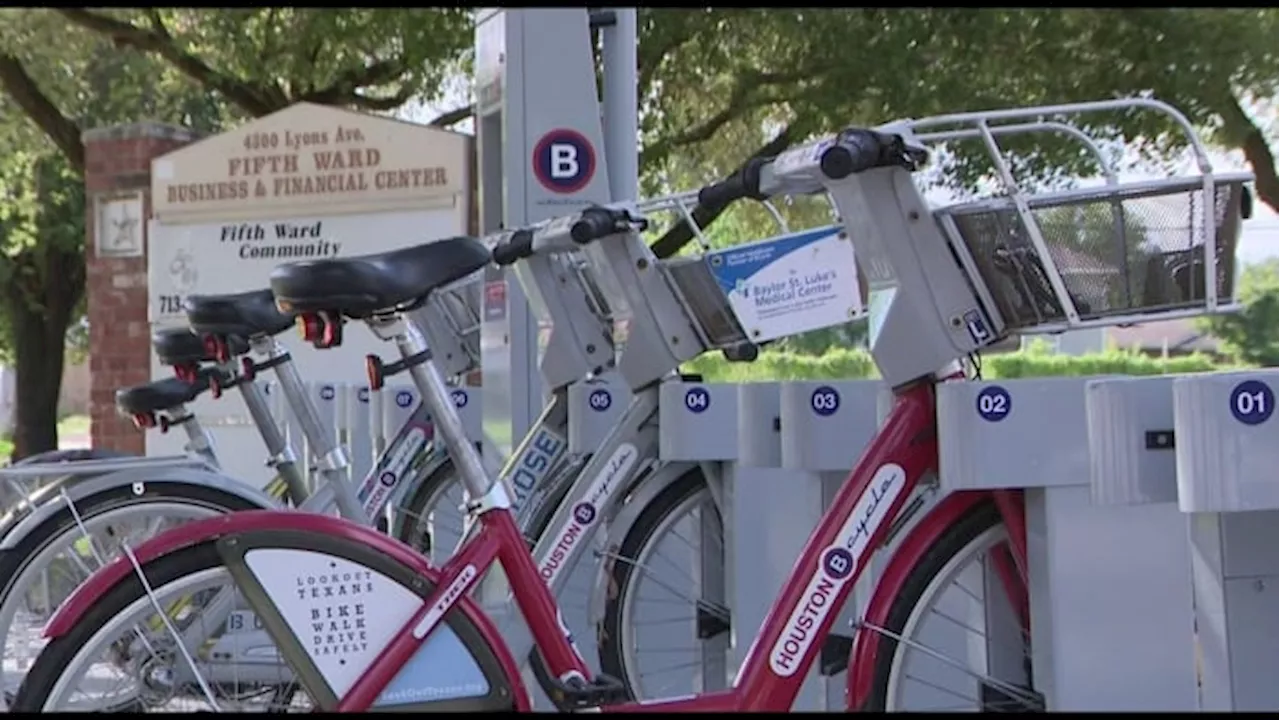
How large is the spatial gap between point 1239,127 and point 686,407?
16.7ft

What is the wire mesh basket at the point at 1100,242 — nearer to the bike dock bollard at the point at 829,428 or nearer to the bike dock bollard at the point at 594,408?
the bike dock bollard at the point at 829,428

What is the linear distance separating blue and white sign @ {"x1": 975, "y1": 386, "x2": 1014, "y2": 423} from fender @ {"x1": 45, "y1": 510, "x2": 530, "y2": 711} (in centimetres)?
85

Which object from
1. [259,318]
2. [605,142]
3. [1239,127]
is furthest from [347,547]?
[1239,127]

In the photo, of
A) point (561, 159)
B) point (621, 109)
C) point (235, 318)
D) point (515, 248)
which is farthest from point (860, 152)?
point (621, 109)

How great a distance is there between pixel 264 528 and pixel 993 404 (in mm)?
1164

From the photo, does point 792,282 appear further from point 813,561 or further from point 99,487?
point 99,487

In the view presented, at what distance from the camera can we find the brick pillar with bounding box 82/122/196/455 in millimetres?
8305

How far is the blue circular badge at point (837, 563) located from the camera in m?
2.53

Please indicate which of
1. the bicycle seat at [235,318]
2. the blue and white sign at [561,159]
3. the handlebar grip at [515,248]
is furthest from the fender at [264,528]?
the blue and white sign at [561,159]

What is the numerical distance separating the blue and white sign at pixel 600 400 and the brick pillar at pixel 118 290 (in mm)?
5070

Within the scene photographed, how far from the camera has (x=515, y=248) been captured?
3.61 meters

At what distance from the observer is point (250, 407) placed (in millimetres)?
3494

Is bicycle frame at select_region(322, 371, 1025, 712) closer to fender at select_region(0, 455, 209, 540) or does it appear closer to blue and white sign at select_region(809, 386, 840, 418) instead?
blue and white sign at select_region(809, 386, 840, 418)

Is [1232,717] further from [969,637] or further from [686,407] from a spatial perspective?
[686,407]
